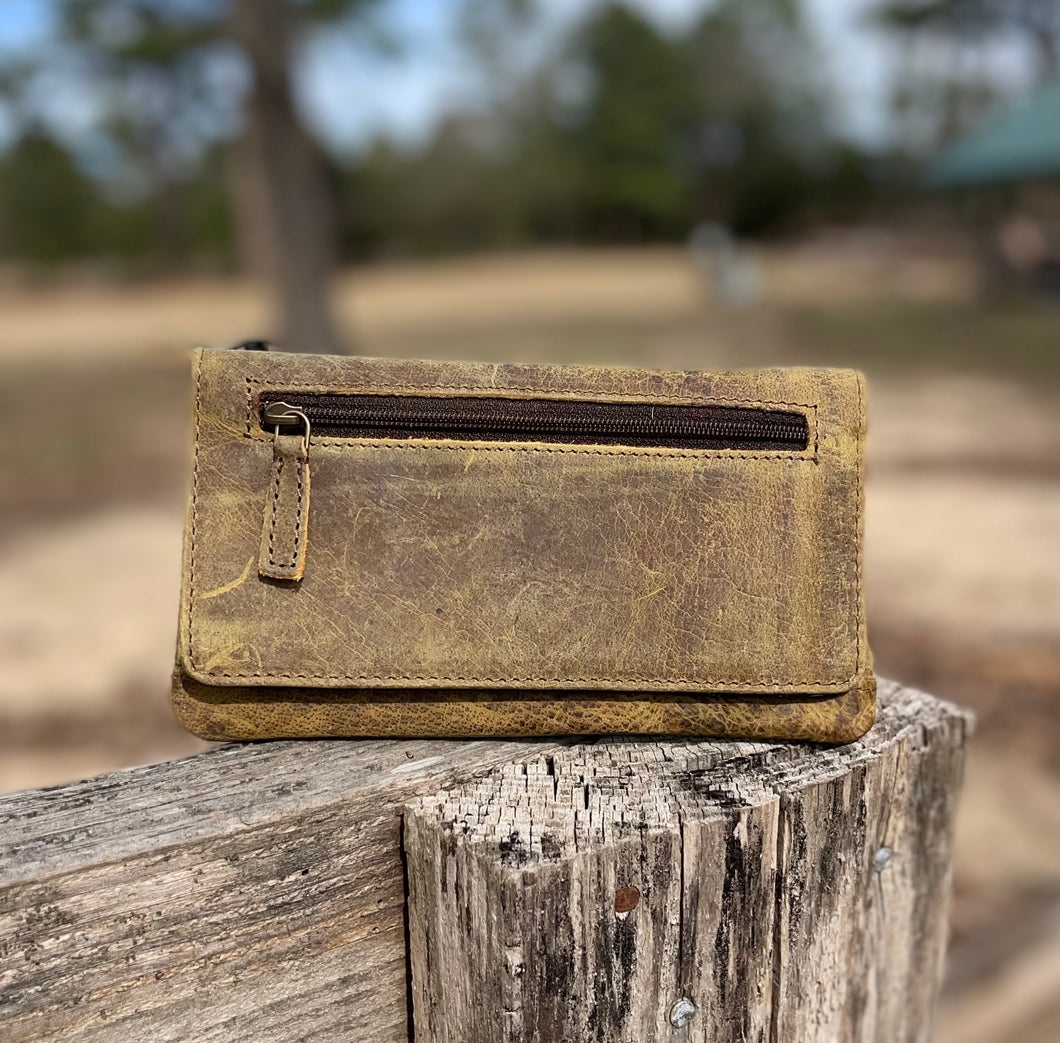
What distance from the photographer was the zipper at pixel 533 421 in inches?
51.8

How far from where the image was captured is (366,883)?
115cm

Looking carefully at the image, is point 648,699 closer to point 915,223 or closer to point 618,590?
point 618,590

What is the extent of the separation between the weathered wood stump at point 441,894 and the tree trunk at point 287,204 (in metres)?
11.7

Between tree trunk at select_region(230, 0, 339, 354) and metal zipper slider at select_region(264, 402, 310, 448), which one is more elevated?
tree trunk at select_region(230, 0, 339, 354)

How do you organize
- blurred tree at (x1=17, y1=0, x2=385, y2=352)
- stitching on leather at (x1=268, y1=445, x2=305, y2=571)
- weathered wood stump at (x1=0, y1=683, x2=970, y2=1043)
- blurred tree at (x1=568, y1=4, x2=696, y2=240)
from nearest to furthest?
weathered wood stump at (x1=0, y1=683, x2=970, y2=1043)
stitching on leather at (x1=268, y1=445, x2=305, y2=571)
blurred tree at (x1=17, y1=0, x2=385, y2=352)
blurred tree at (x1=568, y1=4, x2=696, y2=240)

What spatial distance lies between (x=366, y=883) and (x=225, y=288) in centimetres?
2990

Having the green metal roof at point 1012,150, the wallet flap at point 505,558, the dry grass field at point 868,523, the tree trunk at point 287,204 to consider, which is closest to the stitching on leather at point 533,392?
the wallet flap at point 505,558

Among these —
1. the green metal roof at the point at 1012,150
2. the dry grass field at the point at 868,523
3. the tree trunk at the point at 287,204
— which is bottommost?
the dry grass field at the point at 868,523

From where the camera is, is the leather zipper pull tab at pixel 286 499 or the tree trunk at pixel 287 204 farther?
the tree trunk at pixel 287 204

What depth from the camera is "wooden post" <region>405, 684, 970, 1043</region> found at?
111 cm

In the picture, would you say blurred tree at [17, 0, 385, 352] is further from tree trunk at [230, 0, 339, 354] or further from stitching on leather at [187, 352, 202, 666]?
stitching on leather at [187, 352, 202, 666]

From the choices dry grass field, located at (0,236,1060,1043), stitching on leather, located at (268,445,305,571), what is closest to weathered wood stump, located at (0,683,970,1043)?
stitching on leather, located at (268,445,305,571)

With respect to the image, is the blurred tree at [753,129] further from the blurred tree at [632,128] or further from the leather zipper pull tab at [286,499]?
the leather zipper pull tab at [286,499]

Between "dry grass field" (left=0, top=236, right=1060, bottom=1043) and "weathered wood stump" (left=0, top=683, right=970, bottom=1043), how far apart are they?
75 centimetres
